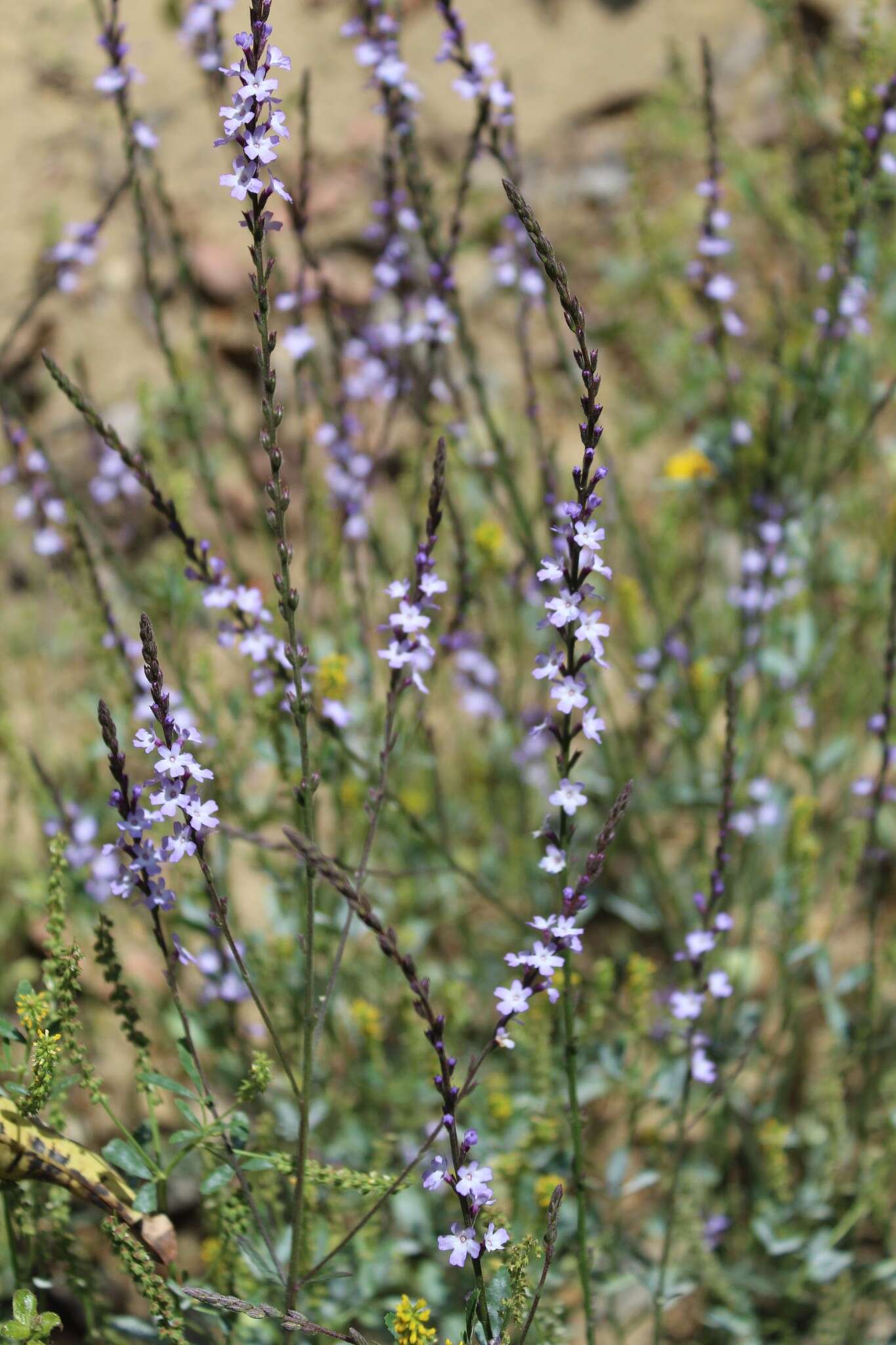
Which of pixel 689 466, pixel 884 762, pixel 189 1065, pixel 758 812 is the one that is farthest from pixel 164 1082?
pixel 689 466

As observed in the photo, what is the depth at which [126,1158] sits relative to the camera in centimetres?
206

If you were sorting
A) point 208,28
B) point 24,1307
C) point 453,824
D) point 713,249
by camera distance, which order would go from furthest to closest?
point 453,824, point 208,28, point 713,249, point 24,1307

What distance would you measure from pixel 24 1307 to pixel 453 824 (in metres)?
2.45

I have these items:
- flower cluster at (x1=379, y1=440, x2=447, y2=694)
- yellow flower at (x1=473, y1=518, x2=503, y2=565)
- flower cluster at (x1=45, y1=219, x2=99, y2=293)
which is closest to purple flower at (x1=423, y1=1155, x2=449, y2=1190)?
flower cluster at (x1=379, y1=440, x2=447, y2=694)

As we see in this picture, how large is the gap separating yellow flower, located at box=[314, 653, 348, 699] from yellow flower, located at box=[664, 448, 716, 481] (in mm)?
1640

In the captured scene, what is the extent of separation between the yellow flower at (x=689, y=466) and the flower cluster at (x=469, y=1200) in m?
2.71

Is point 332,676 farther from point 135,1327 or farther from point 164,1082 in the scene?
point 135,1327

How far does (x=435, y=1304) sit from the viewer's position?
2.86m

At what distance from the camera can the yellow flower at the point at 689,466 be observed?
13.8ft

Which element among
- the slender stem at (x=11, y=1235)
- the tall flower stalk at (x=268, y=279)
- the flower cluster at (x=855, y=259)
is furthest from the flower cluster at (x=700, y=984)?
the flower cluster at (x=855, y=259)

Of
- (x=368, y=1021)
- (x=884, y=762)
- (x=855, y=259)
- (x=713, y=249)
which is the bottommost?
(x=368, y=1021)

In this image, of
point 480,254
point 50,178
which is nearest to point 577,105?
point 480,254

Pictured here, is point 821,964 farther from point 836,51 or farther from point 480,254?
point 836,51

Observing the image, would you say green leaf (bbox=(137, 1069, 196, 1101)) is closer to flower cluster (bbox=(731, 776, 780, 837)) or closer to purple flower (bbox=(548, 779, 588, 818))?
purple flower (bbox=(548, 779, 588, 818))
